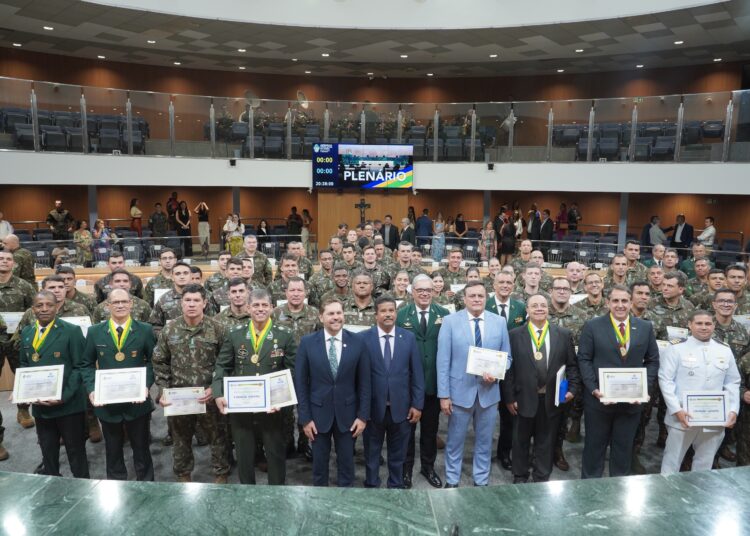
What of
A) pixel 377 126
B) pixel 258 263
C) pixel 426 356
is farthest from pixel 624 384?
pixel 377 126

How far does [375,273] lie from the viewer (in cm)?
805

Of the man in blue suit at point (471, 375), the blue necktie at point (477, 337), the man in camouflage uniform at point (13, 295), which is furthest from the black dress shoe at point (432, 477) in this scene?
the man in camouflage uniform at point (13, 295)

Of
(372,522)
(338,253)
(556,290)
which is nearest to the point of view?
(372,522)

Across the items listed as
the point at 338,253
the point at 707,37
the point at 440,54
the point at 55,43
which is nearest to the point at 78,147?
the point at 55,43

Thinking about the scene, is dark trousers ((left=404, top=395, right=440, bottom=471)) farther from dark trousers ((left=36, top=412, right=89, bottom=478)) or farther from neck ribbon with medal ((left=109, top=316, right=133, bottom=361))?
dark trousers ((left=36, top=412, right=89, bottom=478))

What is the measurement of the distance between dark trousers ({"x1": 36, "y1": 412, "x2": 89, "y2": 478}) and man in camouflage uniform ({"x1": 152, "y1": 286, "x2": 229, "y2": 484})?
73 cm

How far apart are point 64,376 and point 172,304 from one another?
160 cm

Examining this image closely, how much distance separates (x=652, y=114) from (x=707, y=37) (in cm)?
403

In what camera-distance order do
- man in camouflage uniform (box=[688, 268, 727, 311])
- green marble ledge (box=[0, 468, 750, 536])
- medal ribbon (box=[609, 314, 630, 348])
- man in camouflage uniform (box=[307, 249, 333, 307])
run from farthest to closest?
man in camouflage uniform (box=[307, 249, 333, 307]) → man in camouflage uniform (box=[688, 268, 727, 311]) → medal ribbon (box=[609, 314, 630, 348]) → green marble ledge (box=[0, 468, 750, 536])

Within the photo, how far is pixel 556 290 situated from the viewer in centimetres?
534

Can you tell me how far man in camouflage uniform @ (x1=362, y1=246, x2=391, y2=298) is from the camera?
779 centimetres

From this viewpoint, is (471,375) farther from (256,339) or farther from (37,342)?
(37,342)

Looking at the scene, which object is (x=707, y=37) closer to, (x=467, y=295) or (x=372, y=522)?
(x=467, y=295)

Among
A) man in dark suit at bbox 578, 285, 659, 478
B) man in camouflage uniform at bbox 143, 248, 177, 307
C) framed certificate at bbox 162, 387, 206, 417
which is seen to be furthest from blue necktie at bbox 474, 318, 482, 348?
man in camouflage uniform at bbox 143, 248, 177, 307
